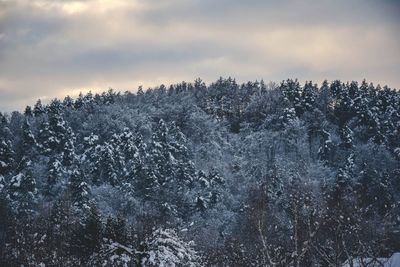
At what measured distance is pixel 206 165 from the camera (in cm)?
9844

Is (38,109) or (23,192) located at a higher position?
(38,109)

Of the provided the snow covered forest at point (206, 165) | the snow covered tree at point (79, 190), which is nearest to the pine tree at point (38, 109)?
the snow covered forest at point (206, 165)

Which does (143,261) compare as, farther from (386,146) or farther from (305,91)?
(305,91)

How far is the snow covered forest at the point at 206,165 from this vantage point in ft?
153

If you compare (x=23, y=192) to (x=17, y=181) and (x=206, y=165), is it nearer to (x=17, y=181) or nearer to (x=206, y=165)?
→ (x=17, y=181)

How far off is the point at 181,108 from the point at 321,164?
4406cm

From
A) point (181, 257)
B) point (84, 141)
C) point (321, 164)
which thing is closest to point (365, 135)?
point (321, 164)

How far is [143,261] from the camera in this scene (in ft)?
71.0

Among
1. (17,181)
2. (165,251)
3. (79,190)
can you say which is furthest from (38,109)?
(165,251)

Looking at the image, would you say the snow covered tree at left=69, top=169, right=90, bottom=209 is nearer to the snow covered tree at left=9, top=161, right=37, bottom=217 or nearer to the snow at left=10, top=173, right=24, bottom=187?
the snow covered tree at left=9, top=161, right=37, bottom=217

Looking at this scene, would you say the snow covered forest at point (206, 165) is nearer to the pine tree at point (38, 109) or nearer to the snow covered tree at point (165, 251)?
the pine tree at point (38, 109)

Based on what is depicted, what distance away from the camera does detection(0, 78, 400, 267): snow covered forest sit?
46656 millimetres

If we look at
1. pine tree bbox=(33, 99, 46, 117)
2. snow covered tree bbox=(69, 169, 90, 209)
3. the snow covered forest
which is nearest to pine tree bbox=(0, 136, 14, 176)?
the snow covered forest

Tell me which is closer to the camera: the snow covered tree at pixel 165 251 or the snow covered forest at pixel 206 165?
the snow covered tree at pixel 165 251
